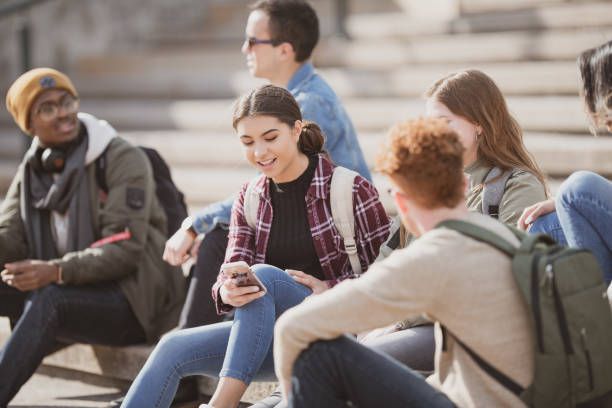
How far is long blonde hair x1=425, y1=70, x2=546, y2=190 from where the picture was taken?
364cm

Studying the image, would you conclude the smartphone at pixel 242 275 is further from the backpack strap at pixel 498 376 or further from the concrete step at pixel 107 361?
the concrete step at pixel 107 361

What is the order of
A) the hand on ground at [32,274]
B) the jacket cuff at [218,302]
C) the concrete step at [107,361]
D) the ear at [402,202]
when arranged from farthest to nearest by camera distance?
the concrete step at [107,361] → the hand on ground at [32,274] → the jacket cuff at [218,302] → the ear at [402,202]

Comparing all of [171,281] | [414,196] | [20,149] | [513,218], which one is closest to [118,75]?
[20,149]

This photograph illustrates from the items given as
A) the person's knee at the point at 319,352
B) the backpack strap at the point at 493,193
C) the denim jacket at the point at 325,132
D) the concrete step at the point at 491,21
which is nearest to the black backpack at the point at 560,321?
the person's knee at the point at 319,352

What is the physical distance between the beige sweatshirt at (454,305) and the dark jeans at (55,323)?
1.87 m

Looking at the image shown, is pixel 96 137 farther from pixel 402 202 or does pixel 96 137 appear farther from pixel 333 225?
pixel 402 202

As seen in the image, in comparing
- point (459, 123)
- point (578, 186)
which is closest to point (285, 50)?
point (459, 123)

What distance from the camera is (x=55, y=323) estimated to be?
4.52 meters

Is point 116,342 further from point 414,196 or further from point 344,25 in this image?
point 344,25

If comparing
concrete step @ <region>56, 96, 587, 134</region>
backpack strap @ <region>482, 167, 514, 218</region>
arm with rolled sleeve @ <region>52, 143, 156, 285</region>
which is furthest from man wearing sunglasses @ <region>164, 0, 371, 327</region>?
concrete step @ <region>56, 96, 587, 134</region>

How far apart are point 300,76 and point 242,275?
1.39 m

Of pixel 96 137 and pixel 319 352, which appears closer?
pixel 319 352

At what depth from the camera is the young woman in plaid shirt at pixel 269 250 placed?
3.49 meters

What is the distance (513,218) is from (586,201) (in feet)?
1.00
